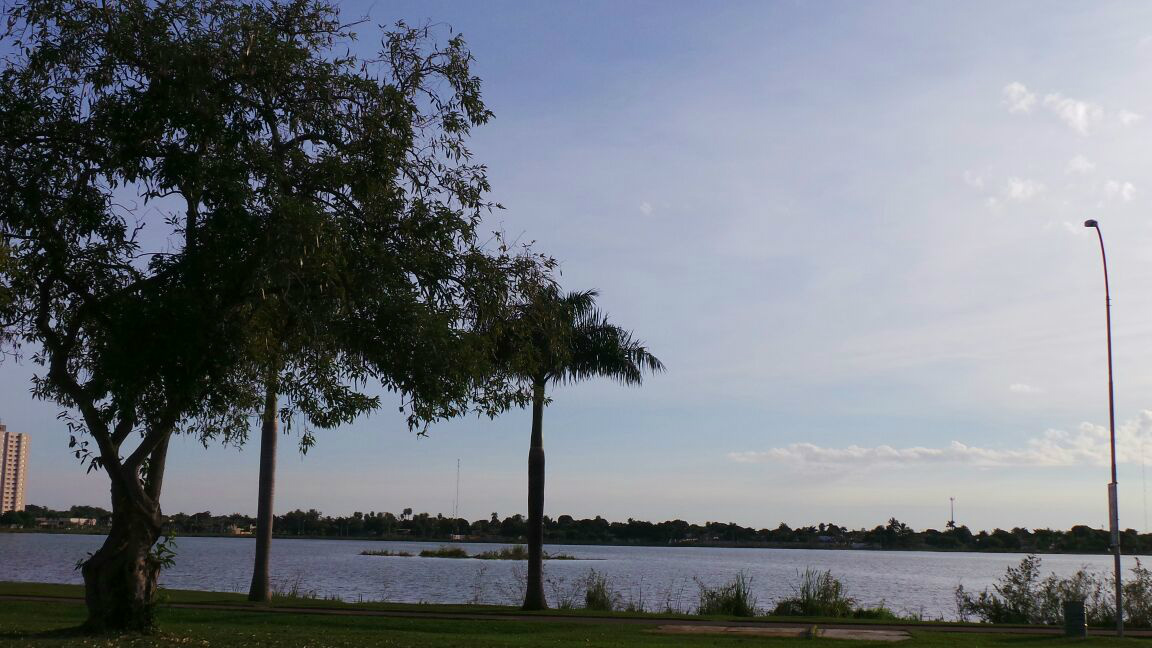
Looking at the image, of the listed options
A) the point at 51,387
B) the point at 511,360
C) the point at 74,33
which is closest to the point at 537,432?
the point at 511,360

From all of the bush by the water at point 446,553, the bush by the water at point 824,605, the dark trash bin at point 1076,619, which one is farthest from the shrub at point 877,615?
the bush by the water at point 446,553

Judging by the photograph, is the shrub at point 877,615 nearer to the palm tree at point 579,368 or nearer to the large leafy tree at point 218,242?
the palm tree at point 579,368

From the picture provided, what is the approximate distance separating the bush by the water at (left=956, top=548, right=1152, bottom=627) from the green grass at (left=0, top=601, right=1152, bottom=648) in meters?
6.72

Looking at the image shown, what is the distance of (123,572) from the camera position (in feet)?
55.0

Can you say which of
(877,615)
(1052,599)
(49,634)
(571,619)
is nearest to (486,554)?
(877,615)

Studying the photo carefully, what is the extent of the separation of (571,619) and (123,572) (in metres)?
13.0

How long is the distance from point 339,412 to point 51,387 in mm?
4979

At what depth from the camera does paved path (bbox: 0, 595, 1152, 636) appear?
2592cm

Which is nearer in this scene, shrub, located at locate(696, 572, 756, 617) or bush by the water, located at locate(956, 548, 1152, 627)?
bush by the water, located at locate(956, 548, 1152, 627)

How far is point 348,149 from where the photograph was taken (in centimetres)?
1667

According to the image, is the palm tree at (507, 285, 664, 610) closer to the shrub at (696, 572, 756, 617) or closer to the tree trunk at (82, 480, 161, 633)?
the shrub at (696, 572, 756, 617)

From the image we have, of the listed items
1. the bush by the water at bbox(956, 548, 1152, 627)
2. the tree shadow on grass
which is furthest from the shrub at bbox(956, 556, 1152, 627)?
the tree shadow on grass

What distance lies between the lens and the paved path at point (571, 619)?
25.9 m

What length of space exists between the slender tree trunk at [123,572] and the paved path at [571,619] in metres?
8.83
